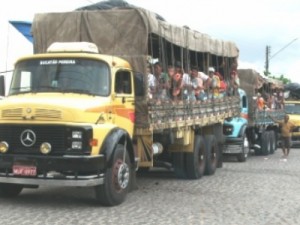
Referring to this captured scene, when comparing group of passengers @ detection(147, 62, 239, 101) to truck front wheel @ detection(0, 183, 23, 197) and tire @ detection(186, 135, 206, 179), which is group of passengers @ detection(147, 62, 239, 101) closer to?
tire @ detection(186, 135, 206, 179)

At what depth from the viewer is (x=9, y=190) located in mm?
10273

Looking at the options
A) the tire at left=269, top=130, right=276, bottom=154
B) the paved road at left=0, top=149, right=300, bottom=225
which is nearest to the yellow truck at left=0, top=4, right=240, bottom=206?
the paved road at left=0, top=149, right=300, bottom=225

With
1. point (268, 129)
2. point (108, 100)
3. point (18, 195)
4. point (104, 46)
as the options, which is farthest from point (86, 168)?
point (268, 129)

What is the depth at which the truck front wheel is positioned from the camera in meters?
10.2

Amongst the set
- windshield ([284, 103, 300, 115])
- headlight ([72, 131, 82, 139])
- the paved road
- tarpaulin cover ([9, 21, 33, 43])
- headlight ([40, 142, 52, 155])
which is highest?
tarpaulin cover ([9, 21, 33, 43])

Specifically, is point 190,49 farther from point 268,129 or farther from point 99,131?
point 268,129

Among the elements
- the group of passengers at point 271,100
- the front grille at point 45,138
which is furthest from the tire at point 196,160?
the group of passengers at point 271,100

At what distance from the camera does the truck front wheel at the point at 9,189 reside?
10180 millimetres

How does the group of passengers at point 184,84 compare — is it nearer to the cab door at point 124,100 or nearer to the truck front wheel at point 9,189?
the cab door at point 124,100

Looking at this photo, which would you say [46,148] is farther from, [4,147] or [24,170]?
[4,147]

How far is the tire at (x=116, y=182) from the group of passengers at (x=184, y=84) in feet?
5.57

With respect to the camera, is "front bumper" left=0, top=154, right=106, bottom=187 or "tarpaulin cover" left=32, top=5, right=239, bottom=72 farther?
"tarpaulin cover" left=32, top=5, right=239, bottom=72

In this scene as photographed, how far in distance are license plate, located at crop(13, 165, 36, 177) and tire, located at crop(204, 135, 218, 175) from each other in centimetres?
677

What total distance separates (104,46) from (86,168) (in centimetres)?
316
